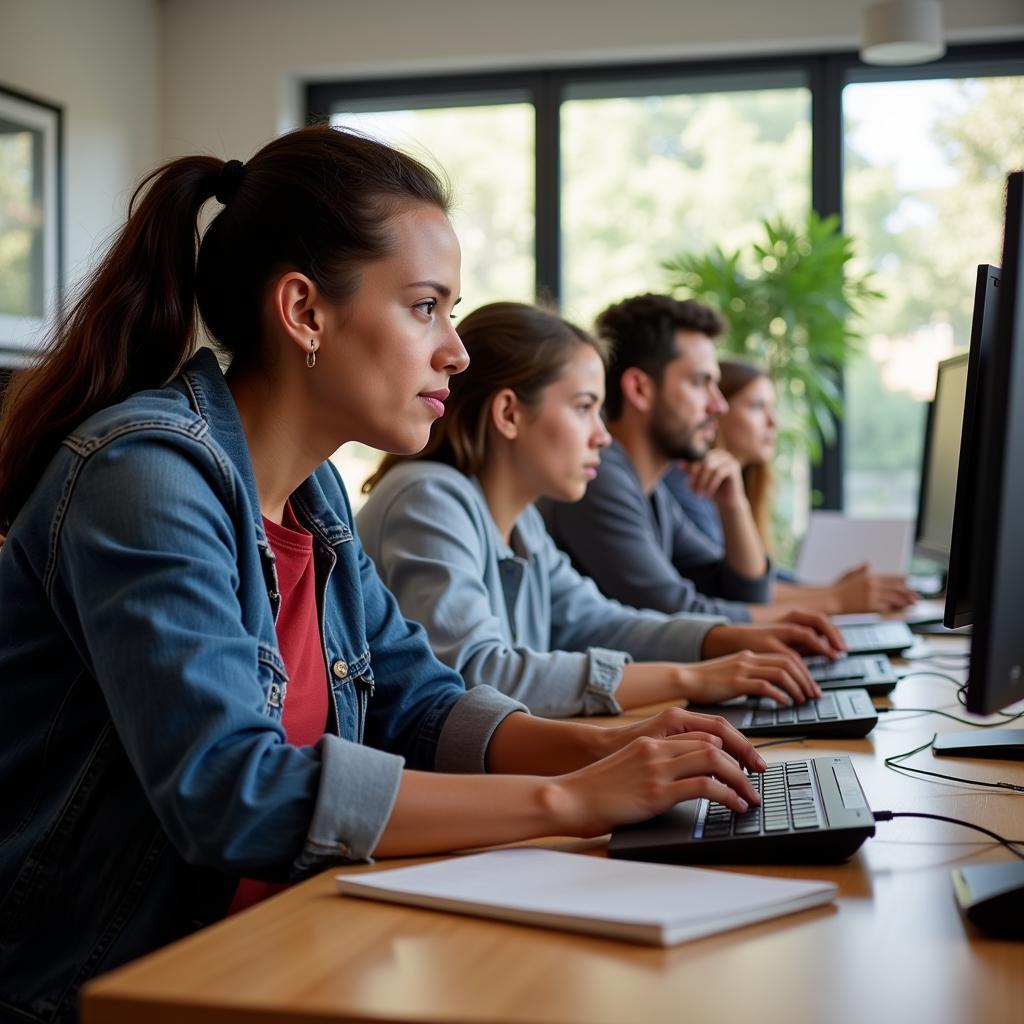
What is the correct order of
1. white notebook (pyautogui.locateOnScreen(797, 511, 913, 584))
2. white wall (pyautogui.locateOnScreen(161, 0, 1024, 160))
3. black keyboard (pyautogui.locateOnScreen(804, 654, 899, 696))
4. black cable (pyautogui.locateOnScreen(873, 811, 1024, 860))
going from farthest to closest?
white wall (pyautogui.locateOnScreen(161, 0, 1024, 160))
white notebook (pyautogui.locateOnScreen(797, 511, 913, 584))
black keyboard (pyautogui.locateOnScreen(804, 654, 899, 696))
black cable (pyautogui.locateOnScreen(873, 811, 1024, 860))

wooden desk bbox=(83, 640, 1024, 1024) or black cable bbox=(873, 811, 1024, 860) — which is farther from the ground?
wooden desk bbox=(83, 640, 1024, 1024)

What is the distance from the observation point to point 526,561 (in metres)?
2.03

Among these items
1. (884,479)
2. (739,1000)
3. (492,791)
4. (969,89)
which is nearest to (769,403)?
(884,479)

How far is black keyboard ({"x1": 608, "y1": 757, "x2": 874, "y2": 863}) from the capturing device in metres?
0.93

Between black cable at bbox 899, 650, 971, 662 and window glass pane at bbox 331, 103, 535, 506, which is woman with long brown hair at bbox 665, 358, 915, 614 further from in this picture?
window glass pane at bbox 331, 103, 535, 506

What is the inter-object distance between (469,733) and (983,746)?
53cm

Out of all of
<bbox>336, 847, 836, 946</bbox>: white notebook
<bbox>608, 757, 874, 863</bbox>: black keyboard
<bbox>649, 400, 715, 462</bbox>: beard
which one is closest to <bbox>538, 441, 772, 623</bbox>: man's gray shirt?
<bbox>649, 400, 715, 462</bbox>: beard

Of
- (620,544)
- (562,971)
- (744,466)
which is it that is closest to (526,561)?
(620,544)

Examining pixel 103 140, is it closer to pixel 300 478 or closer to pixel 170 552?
pixel 300 478

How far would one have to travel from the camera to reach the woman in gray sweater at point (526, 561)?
168 cm

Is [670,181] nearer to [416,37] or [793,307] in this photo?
[793,307]

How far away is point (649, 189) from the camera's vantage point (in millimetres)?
4996

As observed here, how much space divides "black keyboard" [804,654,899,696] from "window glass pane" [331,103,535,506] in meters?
3.30

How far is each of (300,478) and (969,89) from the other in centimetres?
422
